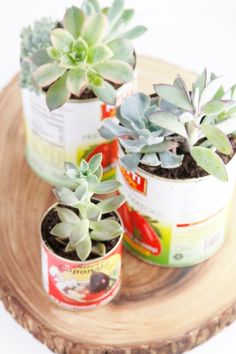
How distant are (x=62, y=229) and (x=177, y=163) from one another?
16cm

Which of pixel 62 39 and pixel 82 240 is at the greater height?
pixel 62 39


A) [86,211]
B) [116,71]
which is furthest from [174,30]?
[86,211]

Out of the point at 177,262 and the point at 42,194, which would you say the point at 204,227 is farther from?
the point at 42,194

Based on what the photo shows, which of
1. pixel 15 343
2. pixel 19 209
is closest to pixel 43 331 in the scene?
pixel 15 343

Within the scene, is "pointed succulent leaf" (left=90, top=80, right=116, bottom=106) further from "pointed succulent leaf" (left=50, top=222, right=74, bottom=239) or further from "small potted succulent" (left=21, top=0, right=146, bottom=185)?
"pointed succulent leaf" (left=50, top=222, right=74, bottom=239)

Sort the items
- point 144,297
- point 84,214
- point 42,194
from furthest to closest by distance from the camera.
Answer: point 42,194
point 144,297
point 84,214

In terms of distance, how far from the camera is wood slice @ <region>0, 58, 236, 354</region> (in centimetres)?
128

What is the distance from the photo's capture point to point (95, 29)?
4.11ft

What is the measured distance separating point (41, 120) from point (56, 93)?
118 millimetres

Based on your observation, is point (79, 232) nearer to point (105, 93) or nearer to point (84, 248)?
point (84, 248)

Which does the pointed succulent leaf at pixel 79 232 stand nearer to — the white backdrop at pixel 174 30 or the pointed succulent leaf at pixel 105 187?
the pointed succulent leaf at pixel 105 187

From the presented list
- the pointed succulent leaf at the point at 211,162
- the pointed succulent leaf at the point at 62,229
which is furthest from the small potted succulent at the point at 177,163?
the pointed succulent leaf at the point at 62,229

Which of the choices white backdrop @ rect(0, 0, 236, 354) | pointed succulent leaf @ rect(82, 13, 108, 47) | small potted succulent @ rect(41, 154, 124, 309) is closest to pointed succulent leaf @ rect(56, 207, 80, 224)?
small potted succulent @ rect(41, 154, 124, 309)

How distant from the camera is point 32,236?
1.38 meters
